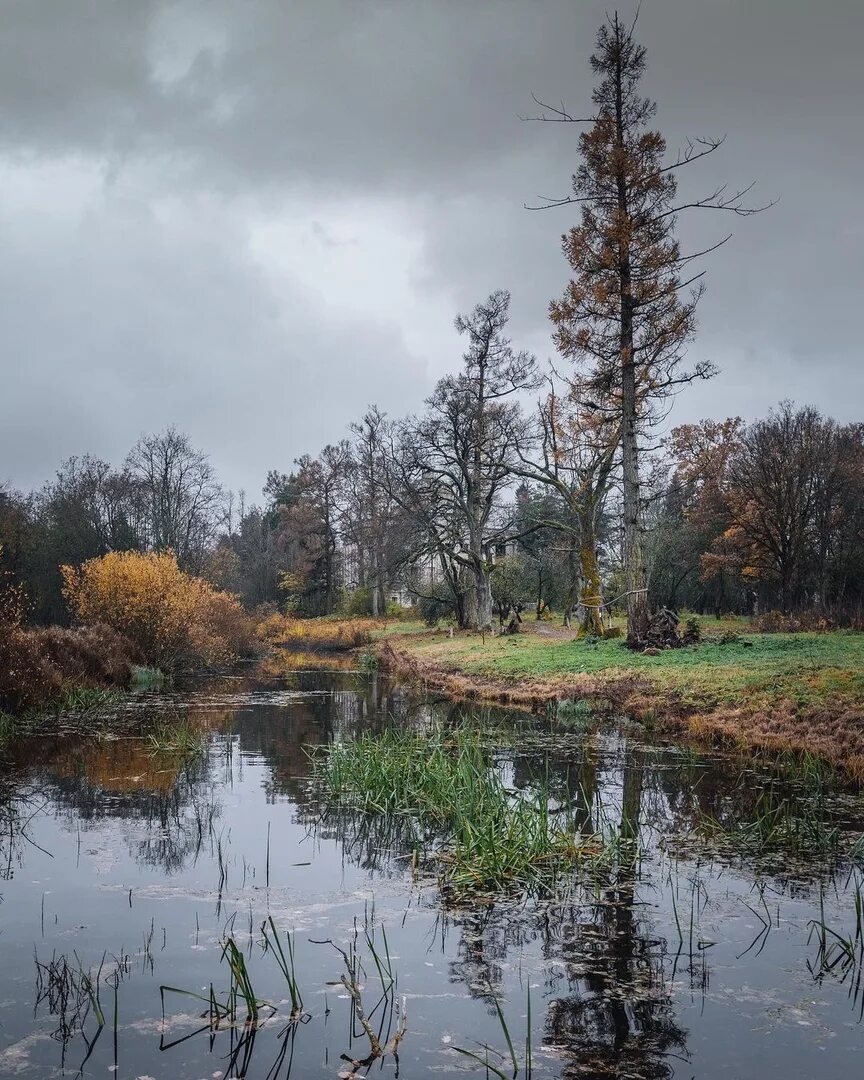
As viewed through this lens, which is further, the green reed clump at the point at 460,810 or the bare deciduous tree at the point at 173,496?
the bare deciduous tree at the point at 173,496

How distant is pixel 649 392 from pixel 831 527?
58.5ft

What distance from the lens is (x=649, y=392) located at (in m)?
23.1

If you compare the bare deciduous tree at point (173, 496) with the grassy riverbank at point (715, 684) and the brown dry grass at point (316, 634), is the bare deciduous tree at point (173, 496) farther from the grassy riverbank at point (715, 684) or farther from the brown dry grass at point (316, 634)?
the grassy riverbank at point (715, 684)

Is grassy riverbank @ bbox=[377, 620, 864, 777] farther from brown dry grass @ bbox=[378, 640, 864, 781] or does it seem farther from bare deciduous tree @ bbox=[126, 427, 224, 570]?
bare deciduous tree @ bbox=[126, 427, 224, 570]

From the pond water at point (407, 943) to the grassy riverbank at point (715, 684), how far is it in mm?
2403

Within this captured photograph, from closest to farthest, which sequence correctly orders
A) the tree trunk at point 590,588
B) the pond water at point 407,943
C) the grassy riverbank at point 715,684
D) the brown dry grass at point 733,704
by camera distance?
1. the pond water at point 407,943
2. the brown dry grass at point 733,704
3. the grassy riverbank at point 715,684
4. the tree trunk at point 590,588

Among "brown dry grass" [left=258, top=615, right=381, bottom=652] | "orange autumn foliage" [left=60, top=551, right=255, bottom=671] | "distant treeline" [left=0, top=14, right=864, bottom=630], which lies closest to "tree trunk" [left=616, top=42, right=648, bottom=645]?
"distant treeline" [left=0, top=14, right=864, bottom=630]

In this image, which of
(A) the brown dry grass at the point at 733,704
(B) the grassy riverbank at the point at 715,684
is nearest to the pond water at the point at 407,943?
(A) the brown dry grass at the point at 733,704

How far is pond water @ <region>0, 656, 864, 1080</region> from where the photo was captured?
4414mm

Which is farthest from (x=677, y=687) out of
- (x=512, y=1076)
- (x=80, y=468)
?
(x=80, y=468)

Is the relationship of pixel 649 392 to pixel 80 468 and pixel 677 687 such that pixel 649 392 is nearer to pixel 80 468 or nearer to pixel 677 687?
pixel 677 687

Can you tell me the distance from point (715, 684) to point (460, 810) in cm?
939

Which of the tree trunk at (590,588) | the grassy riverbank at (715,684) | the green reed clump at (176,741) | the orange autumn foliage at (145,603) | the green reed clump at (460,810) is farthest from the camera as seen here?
the tree trunk at (590,588)

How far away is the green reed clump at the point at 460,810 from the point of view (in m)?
7.03
